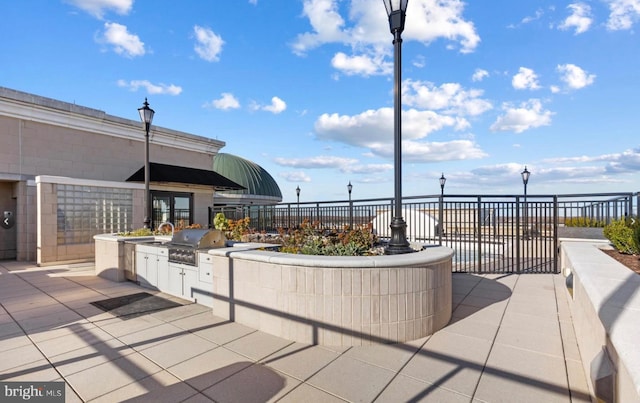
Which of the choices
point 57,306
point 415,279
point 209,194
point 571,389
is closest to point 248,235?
point 57,306

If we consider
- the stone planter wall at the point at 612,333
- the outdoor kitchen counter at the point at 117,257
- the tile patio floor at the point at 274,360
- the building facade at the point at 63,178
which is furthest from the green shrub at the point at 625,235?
the building facade at the point at 63,178

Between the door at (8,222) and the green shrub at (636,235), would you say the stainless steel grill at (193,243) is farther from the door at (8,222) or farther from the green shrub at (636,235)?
the door at (8,222)

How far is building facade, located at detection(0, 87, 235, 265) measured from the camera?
966cm

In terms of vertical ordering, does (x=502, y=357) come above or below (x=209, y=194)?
below

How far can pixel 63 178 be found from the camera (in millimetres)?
9625

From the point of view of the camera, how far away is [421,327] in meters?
3.86

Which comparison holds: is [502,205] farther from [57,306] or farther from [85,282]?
[85,282]

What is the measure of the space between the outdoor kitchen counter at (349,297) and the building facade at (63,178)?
9073mm

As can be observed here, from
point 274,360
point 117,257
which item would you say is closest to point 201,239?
point 274,360

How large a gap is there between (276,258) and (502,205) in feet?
21.2

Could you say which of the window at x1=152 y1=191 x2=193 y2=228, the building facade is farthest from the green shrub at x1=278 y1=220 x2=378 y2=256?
the window at x1=152 y1=191 x2=193 y2=228

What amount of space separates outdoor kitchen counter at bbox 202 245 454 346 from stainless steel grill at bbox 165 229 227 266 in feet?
5.38

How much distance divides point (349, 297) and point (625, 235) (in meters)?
5.42

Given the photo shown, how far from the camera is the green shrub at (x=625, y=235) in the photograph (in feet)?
17.3
